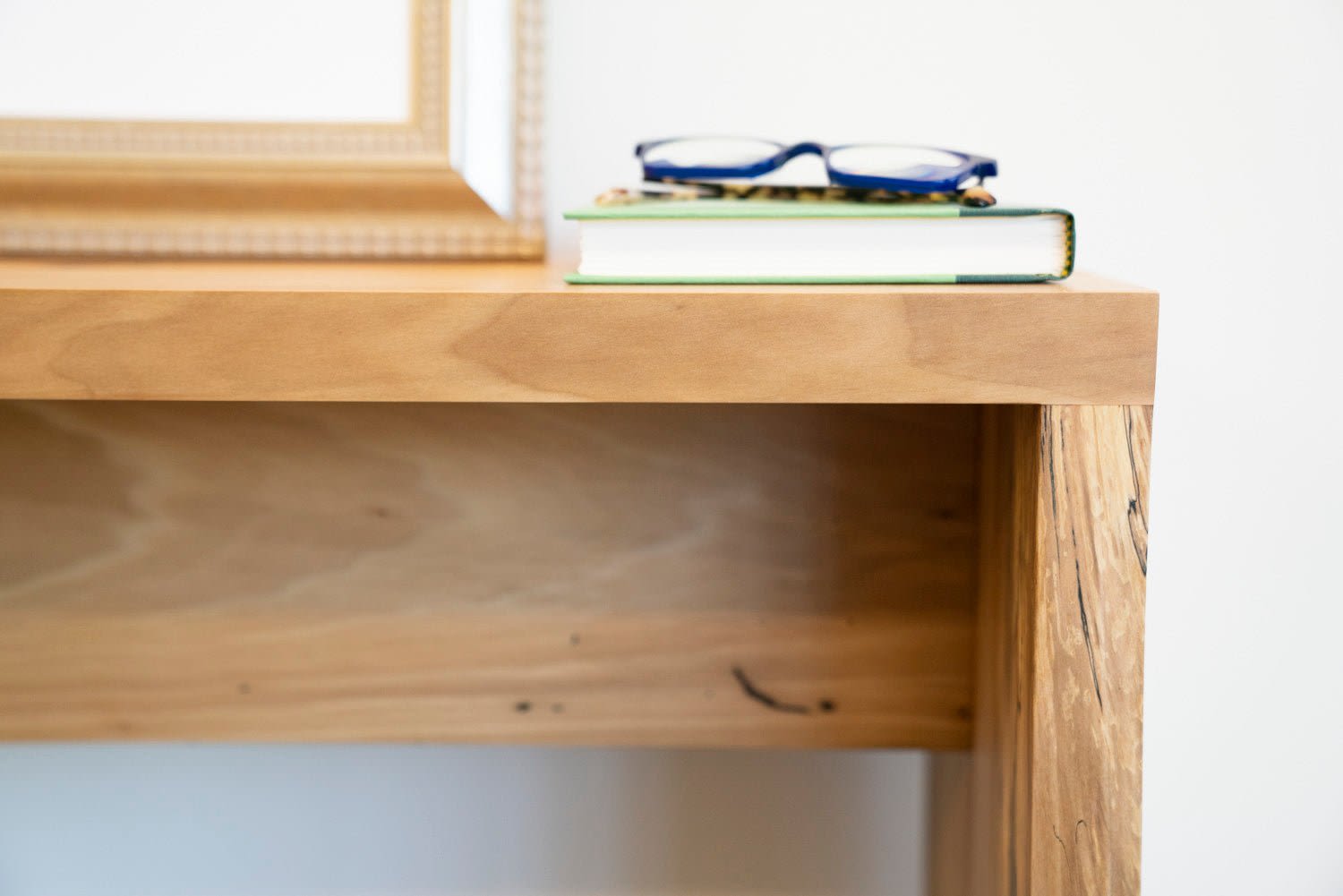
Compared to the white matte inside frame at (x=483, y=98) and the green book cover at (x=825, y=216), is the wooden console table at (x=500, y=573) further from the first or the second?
the green book cover at (x=825, y=216)

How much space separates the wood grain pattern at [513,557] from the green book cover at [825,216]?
0.75ft

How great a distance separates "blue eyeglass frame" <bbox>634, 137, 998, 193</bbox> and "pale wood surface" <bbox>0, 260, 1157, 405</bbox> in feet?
0.32

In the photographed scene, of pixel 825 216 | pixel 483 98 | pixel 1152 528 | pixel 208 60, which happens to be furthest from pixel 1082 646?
pixel 208 60

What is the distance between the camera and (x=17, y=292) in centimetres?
42

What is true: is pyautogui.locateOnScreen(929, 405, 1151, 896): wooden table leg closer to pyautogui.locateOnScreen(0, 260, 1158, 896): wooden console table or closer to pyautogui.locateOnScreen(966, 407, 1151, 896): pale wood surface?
pyautogui.locateOnScreen(966, 407, 1151, 896): pale wood surface

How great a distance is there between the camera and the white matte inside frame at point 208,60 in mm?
662

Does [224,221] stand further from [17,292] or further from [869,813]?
[869,813]

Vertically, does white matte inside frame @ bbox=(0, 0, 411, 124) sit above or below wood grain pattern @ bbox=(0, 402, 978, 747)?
above

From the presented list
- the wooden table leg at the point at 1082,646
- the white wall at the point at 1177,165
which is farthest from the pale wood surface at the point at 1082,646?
the white wall at the point at 1177,165

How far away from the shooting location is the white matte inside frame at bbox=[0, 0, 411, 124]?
2.17ft

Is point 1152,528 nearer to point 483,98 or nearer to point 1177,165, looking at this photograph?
point 1177,165

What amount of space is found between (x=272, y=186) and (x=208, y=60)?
3.6 inches

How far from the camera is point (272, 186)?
0.68 meters

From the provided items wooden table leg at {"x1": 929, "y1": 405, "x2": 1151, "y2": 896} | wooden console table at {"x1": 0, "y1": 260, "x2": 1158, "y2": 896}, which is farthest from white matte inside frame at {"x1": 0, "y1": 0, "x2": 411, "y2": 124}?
wooden table leg at {"x1": 929, "y1": 405, "x2": 1151, "y2": 896}
